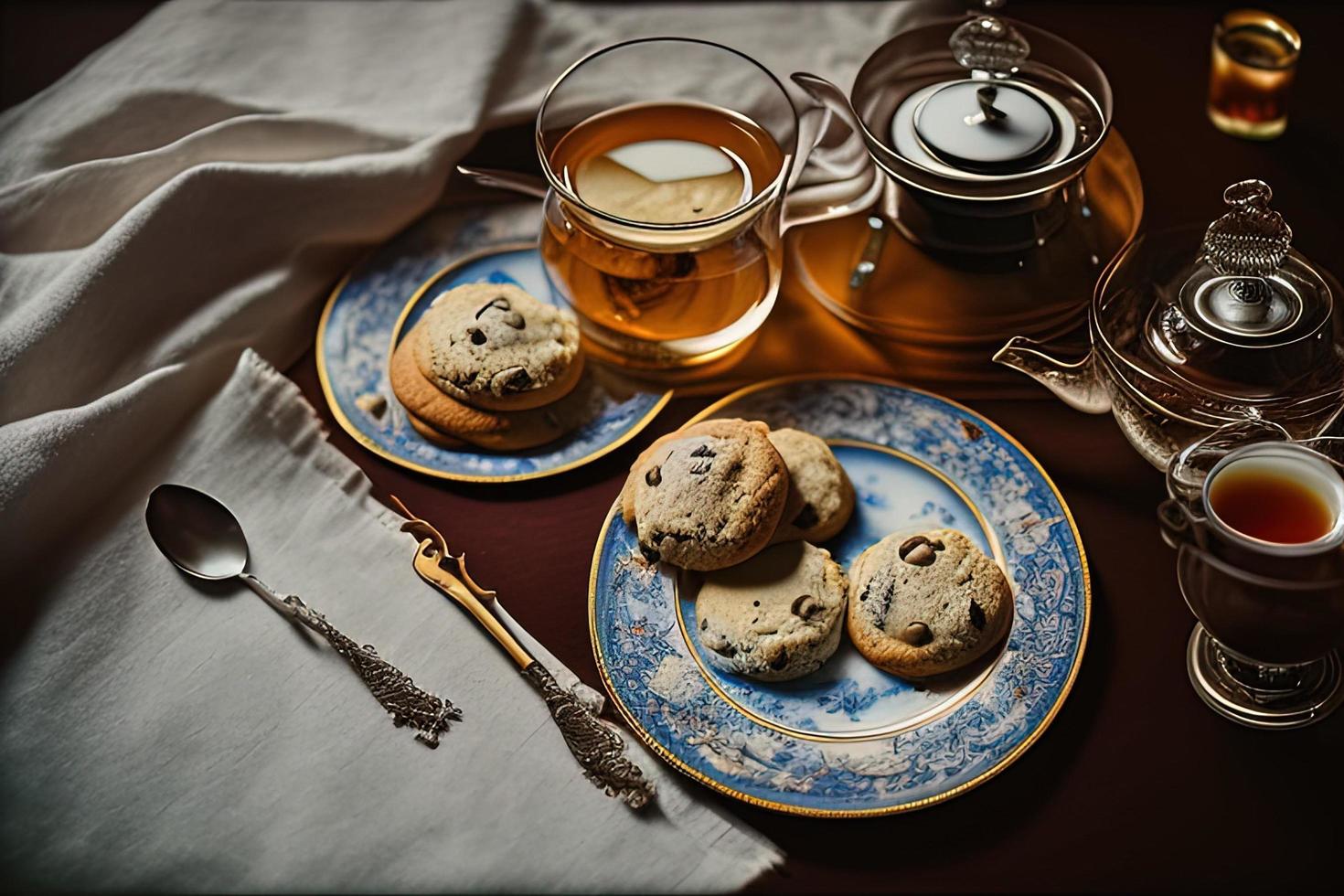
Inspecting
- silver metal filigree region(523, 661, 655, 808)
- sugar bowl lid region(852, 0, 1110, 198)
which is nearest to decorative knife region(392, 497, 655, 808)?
silver metal filigree region(523, 661, 655, 808)

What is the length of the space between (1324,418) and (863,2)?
2.52 ft

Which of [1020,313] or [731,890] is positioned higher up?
[1020,313]

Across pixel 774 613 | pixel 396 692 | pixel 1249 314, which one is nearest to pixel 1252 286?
pixel 1249 314

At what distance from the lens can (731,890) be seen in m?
0.96

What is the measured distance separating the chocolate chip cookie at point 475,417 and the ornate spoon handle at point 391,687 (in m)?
0.21

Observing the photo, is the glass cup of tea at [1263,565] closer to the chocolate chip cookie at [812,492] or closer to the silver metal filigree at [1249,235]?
the silver metal filigree at [1249,235]

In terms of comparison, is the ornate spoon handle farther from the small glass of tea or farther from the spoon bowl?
the small glass of tea

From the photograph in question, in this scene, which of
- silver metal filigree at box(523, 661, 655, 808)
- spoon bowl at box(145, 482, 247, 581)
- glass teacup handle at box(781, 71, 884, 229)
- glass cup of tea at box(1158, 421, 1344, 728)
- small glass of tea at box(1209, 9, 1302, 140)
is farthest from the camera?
small glass of tea at box(1209, 9, 1302, 140)

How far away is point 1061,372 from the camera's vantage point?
1173mm

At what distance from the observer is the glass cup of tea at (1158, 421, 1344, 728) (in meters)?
0.89

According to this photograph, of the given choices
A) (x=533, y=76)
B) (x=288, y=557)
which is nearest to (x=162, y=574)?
(x=288, y=557)

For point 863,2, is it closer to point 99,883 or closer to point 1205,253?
point 1205,253

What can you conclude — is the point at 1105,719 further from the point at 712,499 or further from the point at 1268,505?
the point at 712,499

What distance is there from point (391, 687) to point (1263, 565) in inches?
27.2
